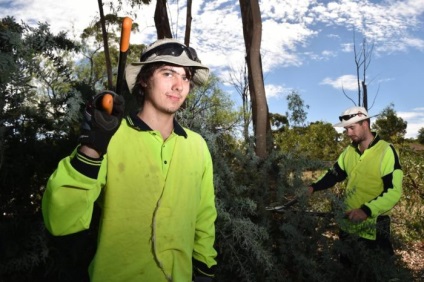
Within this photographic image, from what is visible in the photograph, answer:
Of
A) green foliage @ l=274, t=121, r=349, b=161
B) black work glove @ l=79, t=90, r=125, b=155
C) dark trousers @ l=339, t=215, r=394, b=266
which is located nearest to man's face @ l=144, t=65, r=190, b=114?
black work glove @ l=79, t=90, r=125, b=155

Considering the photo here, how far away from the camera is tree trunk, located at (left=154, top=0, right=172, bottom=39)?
14.8 m

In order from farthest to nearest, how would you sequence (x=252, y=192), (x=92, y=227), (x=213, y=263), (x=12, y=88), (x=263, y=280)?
(x=252, y=192), (x=263, y=280), (x=92, y=227), (x=12, y=88), (x=213, y=263)

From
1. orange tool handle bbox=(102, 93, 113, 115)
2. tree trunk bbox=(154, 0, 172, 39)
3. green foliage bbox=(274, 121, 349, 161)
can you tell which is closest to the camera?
orange tool handle bbox=(102, 93, 113, 115)

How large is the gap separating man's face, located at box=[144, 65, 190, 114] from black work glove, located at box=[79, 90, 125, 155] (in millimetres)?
607

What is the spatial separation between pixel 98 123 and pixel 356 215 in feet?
10.0

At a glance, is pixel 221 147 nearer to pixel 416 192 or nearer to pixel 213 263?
pixel 213 263

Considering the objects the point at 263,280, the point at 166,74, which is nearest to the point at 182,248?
the point at 166,74

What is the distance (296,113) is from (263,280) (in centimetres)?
3228

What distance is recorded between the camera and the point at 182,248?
192cm

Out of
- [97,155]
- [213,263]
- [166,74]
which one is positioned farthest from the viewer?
[213,263]

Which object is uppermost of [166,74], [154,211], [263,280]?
[166,74]

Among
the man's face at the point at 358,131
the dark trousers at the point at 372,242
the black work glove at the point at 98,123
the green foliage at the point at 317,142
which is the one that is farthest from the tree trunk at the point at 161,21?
the black work glove at the point at 98,123

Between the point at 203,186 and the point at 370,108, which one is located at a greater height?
the point at 370,108

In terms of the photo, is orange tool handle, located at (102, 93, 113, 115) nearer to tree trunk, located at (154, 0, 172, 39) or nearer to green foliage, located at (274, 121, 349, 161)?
green foliage, located at (274, 121, 349, 161)
